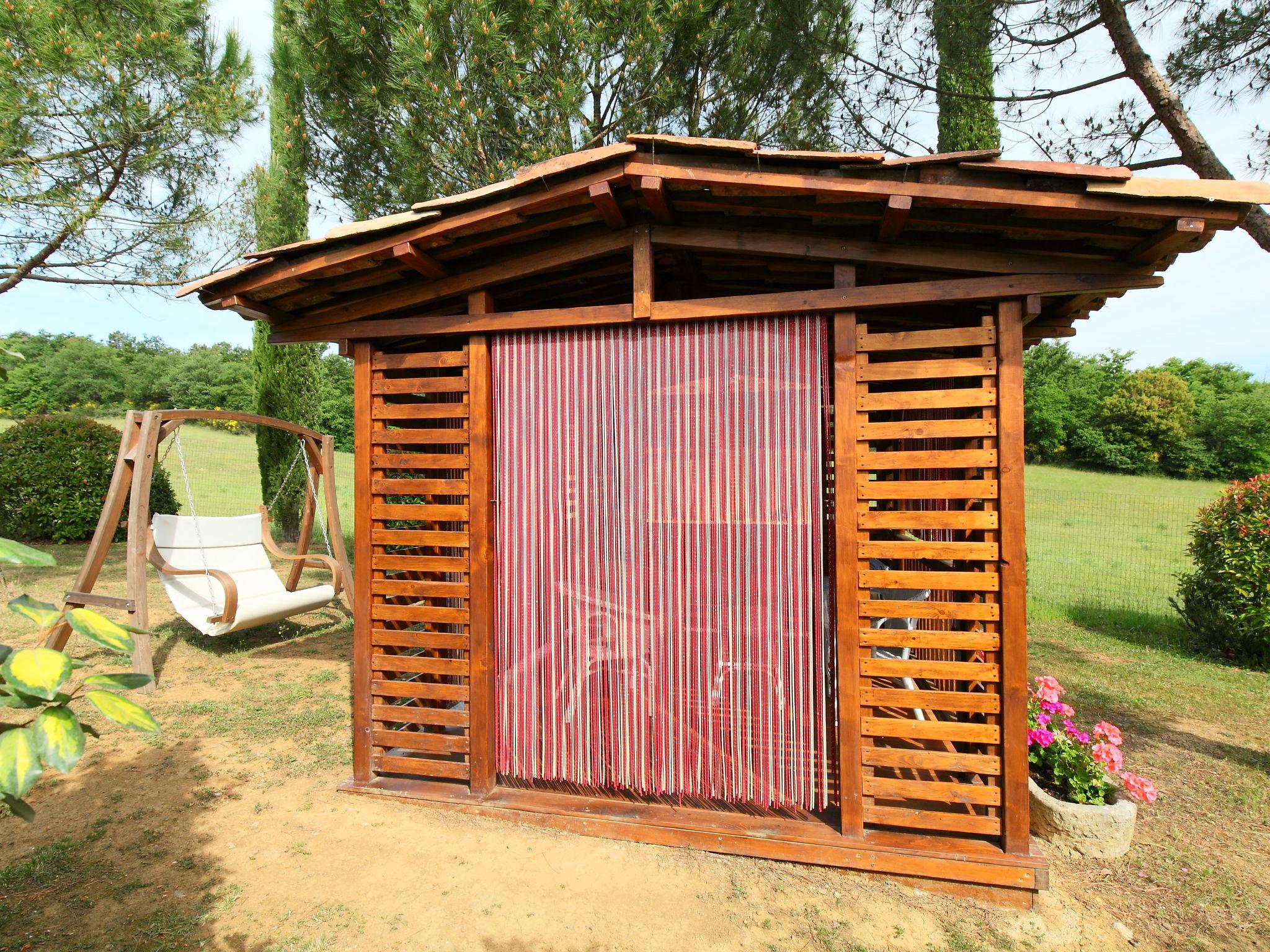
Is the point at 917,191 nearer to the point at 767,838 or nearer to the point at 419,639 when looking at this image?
the point at 767,838

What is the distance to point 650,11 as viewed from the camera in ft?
21.6

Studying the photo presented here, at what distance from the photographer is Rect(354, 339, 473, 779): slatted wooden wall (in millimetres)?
3465

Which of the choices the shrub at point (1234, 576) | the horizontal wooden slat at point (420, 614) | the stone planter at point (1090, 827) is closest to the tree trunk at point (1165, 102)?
the stone planter at point (1090, 827)

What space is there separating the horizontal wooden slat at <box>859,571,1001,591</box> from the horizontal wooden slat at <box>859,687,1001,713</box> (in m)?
0.43

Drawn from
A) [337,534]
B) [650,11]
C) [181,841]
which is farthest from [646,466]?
[650,11]

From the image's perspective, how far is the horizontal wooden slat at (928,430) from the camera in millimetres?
2920

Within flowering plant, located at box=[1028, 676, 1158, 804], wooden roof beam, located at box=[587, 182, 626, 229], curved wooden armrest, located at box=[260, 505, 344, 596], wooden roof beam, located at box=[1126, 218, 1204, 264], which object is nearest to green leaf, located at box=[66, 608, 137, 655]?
wooden roof beam, located at box=[587, 182, 626, 229]

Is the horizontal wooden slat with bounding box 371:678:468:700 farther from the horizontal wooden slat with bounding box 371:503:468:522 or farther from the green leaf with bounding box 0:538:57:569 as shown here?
the green leaf with bounding box 0:538:57:569

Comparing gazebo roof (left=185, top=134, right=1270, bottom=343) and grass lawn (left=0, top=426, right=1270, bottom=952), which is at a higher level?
gazebo roof (left=185, top=134, right=1270, bottom=343)

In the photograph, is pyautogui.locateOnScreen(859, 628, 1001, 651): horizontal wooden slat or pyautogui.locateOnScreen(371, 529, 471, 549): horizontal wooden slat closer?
pyautogui.locateOnScreen(859, 628, 1001, 651): horizontal wooden slat

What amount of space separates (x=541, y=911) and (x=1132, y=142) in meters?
5.53

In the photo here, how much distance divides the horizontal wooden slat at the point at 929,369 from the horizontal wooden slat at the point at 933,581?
820 millimetres

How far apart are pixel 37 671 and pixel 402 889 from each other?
244 cm

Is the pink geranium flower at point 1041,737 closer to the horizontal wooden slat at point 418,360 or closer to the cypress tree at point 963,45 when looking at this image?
the horizontal wooden slat at point 418,360
